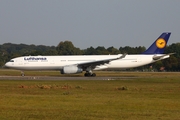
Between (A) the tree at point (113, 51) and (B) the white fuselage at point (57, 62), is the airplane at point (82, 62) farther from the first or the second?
(A) the tree at point (113, 51)

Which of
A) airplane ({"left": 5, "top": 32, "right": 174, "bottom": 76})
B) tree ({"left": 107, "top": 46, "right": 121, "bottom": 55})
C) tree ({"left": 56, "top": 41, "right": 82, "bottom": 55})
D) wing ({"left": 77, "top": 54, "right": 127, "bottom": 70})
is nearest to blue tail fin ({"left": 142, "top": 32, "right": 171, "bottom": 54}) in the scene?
airplane ({"left": 5, "top": 32, "right": 174, "bottom": 76})

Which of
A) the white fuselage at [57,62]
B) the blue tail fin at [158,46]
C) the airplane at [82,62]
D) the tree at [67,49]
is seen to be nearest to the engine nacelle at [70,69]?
the airplane at [82,62]

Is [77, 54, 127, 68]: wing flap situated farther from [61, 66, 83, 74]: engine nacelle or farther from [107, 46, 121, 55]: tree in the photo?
[107, 46, 121, 55]: tree

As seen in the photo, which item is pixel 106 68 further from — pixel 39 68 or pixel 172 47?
pixel 172 47

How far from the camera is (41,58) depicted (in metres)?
57.7

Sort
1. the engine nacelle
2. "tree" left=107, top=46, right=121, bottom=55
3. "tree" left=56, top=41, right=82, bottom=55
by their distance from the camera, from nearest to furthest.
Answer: the engine nacelle → "tree" left=107, top=46, right=121, bottom=55 → "tree" left=56, top=41, right=82, bottom=55

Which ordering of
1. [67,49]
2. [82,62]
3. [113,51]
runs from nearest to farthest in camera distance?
[82,62] < [113,51] < [67,49]

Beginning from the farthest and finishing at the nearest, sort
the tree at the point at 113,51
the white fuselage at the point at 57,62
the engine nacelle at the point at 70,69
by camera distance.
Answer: the tree at the point at 113,51, the white fuselage at the point at 57,62, the engine nacelle at the point at 70,69

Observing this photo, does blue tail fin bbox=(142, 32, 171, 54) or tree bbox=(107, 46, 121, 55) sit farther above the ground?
tree bbox=(107, 46, 121, 55)

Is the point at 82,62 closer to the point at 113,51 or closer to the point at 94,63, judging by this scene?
the point at 94,63

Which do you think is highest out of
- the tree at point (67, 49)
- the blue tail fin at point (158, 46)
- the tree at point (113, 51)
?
the tree at point (67, 49)

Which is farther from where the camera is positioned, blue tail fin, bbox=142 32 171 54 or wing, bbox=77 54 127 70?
blue tail fin, bbox=142 32 171 54

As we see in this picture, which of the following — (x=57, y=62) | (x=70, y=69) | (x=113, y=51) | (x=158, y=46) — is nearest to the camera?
(x=70, y=69)

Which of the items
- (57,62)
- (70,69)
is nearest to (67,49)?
(57,62)
